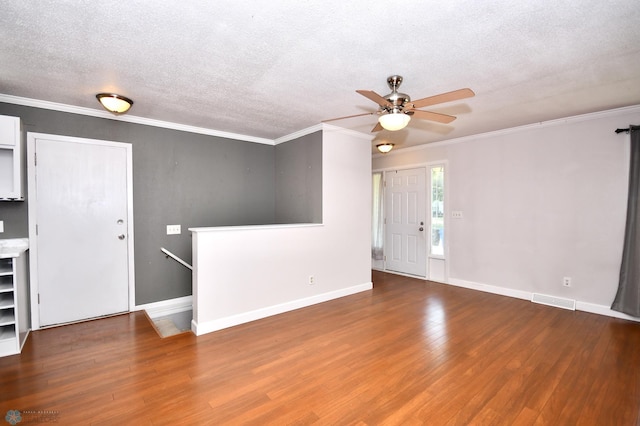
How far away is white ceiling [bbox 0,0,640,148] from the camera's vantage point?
1.77m

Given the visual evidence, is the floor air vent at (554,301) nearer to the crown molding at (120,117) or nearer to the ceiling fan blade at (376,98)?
the ceiling fan blade at (376,98)

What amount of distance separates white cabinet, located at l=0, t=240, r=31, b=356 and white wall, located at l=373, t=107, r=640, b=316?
562 centimetres

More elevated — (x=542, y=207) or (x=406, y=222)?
(x=542, y=207)

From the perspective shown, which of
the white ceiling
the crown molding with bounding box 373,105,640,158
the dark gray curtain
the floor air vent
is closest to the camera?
the white ceiling

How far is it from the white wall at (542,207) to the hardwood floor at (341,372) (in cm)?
69

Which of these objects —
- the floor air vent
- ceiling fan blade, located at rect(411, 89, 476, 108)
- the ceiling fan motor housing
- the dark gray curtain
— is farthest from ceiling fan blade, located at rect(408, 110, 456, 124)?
the floor air vent

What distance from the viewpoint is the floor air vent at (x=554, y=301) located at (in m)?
3.89

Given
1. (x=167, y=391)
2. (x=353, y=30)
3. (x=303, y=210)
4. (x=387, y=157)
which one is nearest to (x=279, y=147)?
(x=303, y=210)

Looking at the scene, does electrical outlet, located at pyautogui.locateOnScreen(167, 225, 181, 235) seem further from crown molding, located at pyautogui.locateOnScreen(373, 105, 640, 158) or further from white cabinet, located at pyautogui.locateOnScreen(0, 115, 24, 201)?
crown molding, located at pyautogui.locateOnScreen(373, 105, 640, 158)

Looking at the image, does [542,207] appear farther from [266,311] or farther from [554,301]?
[266,311]

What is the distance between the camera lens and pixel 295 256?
4008mm

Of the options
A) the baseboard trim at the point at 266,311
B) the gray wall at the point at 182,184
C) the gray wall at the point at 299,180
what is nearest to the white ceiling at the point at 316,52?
the gray wall at the point at 182,184

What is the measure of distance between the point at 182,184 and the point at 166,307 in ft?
5.68

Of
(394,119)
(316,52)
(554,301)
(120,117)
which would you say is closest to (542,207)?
(554,301)
